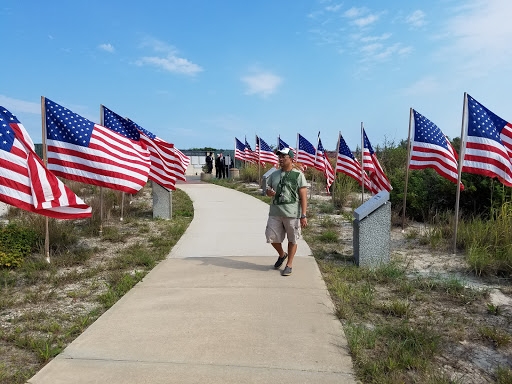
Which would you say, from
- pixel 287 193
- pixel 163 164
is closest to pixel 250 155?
pixel 163 164

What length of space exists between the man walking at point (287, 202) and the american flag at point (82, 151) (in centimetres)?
274

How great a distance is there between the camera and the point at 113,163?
270 inches

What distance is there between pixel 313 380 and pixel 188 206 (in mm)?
9963

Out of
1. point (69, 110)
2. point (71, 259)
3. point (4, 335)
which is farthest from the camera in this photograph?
point (69, 110)

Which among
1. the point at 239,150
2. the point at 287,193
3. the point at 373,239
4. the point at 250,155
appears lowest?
the point at 373,239

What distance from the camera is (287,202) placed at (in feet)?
17.8

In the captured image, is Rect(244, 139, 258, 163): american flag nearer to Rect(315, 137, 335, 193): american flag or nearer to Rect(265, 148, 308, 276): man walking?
Rect(315, 137, 335, 193): american flag

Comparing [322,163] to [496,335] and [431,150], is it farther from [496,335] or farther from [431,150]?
[496,335]

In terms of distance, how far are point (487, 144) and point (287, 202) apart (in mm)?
3509

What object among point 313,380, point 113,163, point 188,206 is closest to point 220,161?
point 188,206

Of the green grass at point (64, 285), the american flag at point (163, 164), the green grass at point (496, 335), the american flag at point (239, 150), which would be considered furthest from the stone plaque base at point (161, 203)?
the american flag at point (239, 150)

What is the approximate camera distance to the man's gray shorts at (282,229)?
18.0 ft

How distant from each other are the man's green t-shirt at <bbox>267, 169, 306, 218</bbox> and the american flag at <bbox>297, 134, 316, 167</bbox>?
8.14m

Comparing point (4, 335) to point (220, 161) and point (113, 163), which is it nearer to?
point (113, 163)
